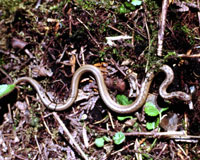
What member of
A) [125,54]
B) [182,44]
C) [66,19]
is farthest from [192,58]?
[66,19]

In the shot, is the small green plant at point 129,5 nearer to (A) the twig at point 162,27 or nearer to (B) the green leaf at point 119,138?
(A) the twig at point 162,27

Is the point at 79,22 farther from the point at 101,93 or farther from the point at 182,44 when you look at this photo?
the point at 182,44

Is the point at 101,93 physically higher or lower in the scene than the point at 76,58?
lower

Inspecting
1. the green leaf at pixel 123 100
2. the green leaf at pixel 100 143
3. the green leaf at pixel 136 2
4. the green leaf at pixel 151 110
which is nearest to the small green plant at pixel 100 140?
the green leaf at pixel 100 143

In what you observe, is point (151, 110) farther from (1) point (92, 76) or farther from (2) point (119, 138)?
(1) point (92, 76)

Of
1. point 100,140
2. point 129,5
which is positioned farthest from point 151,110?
point 129,5
